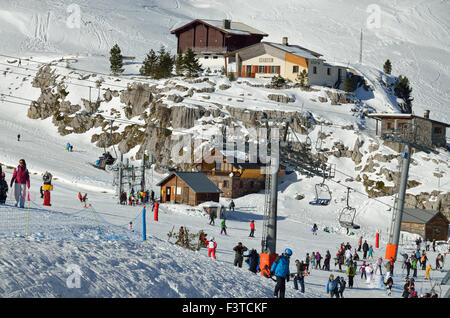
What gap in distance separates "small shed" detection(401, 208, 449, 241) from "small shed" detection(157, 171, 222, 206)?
16337 mm

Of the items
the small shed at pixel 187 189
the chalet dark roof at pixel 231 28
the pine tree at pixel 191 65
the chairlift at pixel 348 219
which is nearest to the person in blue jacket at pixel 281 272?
the chairlift at pixel 348 219

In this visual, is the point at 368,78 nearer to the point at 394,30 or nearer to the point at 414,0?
the point at 394,30

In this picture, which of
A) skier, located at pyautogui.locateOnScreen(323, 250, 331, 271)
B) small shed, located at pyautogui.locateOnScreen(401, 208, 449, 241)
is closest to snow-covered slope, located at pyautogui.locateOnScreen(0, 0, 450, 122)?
small shed, located at pyautogui.locateOnScreen(401, 208, 449, 241)

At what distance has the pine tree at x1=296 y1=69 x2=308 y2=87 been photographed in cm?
7919

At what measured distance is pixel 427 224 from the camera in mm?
56031

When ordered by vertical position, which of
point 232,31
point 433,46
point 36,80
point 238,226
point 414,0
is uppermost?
point 414,0

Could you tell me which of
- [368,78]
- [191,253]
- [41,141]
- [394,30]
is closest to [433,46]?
[394,30]

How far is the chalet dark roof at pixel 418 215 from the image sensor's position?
56562 mm

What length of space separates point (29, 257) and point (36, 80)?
74.8 metres

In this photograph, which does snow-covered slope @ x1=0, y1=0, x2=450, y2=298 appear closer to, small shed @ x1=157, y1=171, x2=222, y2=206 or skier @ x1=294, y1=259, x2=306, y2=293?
skier @ x1=294, y1=259, x2=306, y2=293

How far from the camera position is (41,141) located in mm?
72562

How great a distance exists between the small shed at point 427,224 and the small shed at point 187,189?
16.3 m

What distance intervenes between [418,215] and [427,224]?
5.51 feet

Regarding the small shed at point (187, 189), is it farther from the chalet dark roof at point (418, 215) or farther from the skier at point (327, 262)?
the skier at point (327, 262)
